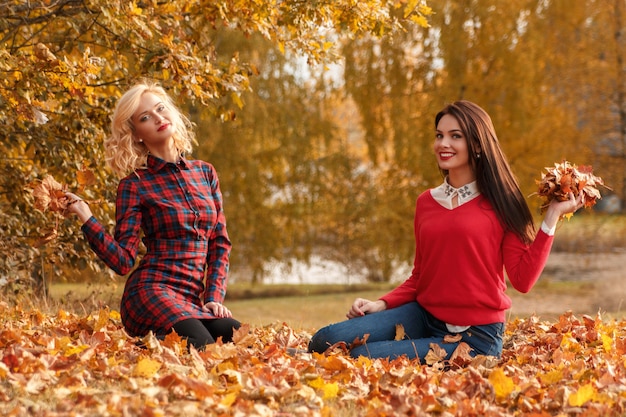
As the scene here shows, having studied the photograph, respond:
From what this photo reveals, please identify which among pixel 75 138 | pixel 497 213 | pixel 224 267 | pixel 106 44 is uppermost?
pixel 106 44

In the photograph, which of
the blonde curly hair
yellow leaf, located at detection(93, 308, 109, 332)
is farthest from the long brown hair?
yellow leaf, located at detection(93, 308, 109, 332)

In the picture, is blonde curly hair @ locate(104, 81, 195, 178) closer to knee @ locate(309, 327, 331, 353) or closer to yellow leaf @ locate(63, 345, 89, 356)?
yellow leaf @ locate(63, 345, 89, 356)

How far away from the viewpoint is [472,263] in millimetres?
3787

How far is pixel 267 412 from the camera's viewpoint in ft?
8.77

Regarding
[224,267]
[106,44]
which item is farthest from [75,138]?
[224,267]

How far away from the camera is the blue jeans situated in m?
3.85

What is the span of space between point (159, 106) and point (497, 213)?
1.78 metres

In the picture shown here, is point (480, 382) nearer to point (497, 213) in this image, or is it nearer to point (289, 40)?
point (497, 213)

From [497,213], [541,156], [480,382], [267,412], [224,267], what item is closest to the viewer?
[267,412]

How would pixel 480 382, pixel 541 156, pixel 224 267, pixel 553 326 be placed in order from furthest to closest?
1. pixel 541 156
2. pixel 553 326
3. pixel 224 267
4. pixel 480 382

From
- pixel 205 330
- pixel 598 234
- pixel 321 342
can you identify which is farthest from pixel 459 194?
pixel 598 234

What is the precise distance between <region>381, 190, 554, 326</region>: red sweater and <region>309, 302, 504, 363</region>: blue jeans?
3.0 inches

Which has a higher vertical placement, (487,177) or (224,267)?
(487,177)

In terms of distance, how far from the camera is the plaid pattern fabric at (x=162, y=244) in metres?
3.79
